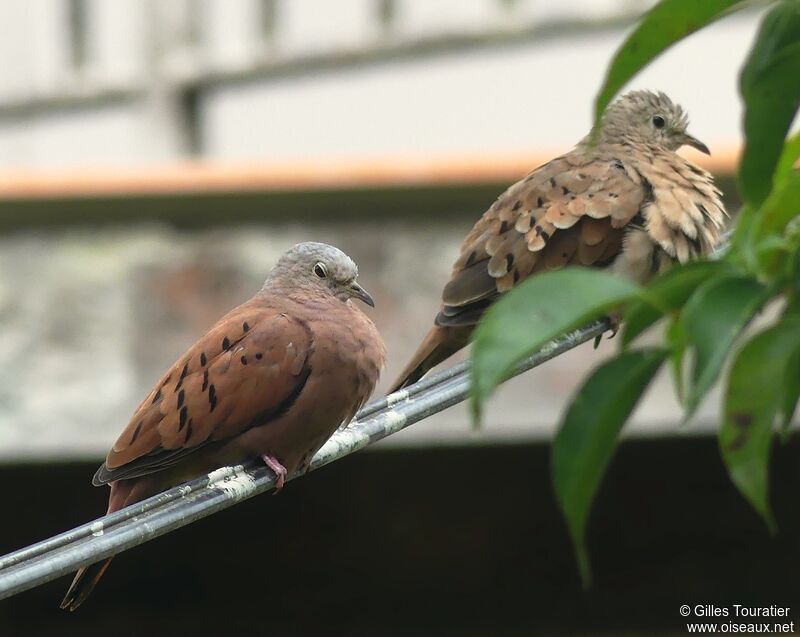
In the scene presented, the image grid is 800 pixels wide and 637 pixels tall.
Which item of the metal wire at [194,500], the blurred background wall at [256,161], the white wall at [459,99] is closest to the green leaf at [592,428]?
the metal wire at [194,500]

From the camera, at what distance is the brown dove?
85.2 inches

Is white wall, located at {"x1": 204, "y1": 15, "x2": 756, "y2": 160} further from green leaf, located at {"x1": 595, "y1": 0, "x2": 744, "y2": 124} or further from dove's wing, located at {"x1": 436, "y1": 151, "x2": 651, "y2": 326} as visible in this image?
green leaf, located at {"x1": 595, "y1": 0, "x2": 744, "y2": 124}

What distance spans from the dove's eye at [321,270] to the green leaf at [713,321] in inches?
60.7

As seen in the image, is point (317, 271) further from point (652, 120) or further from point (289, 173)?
point (289, 173)

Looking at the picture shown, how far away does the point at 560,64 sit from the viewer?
430 cm

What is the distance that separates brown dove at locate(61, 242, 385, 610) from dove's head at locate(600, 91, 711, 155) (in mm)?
930

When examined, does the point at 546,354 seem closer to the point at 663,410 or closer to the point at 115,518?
the point at 115,518

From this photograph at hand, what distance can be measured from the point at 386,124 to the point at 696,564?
232cm

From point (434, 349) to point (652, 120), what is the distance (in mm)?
728

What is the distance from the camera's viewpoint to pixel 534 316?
877 mm

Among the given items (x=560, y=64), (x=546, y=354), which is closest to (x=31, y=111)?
(x=560, y=64)

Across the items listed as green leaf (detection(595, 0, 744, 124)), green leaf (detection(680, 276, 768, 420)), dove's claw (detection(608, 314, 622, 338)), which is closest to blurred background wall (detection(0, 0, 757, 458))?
dove's claw (detection(608, 314, 622, 338))

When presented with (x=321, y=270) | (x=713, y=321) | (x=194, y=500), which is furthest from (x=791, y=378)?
(x=321, y=270)

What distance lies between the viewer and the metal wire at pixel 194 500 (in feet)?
4.84
